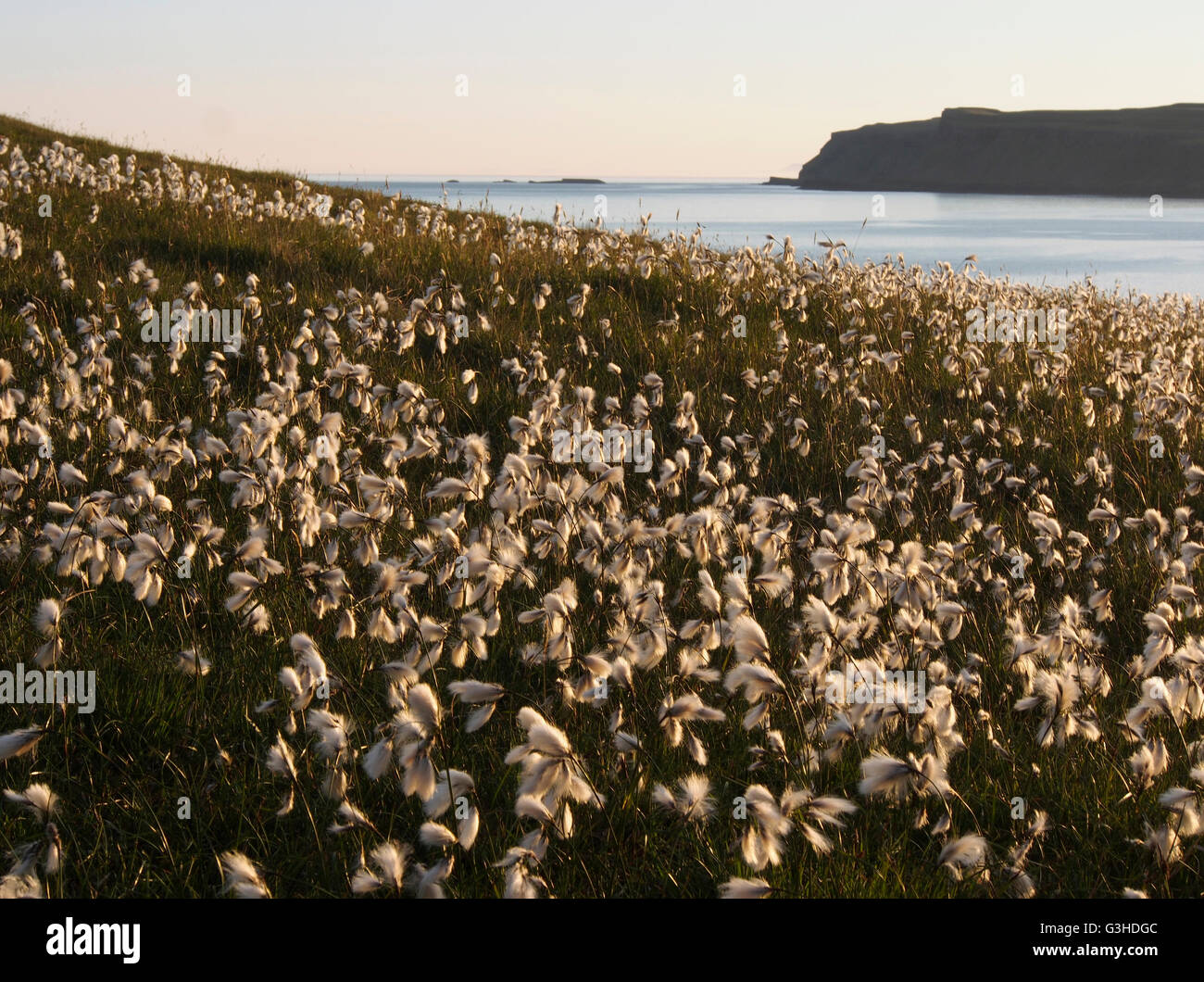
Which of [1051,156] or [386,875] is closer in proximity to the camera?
[386,875]

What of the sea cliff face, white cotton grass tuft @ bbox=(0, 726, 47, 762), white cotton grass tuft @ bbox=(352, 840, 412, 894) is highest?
the sea cliff face

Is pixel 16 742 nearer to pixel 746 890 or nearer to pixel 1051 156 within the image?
pixel 746 890

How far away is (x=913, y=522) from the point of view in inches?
203

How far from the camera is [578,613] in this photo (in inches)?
153

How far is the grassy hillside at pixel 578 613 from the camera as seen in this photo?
250cm

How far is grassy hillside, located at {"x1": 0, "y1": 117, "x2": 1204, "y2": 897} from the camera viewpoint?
8.21 ft

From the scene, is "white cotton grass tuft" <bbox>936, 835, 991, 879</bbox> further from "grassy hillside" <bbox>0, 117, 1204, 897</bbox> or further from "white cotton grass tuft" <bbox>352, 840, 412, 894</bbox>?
"white cotton grass tuft" <bbox>352, 840, 412, 894</bbox>

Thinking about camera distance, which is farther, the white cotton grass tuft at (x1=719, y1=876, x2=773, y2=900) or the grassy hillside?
the grassy hillside

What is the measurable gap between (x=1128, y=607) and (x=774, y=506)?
72.2 inches

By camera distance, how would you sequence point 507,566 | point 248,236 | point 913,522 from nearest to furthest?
point 507,566
point 913,522
point 248,236

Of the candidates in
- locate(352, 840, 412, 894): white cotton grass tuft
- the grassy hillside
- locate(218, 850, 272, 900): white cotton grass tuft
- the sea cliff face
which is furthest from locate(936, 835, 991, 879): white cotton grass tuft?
the sea cliff face

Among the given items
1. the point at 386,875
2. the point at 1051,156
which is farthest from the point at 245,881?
the point at 1051,156
